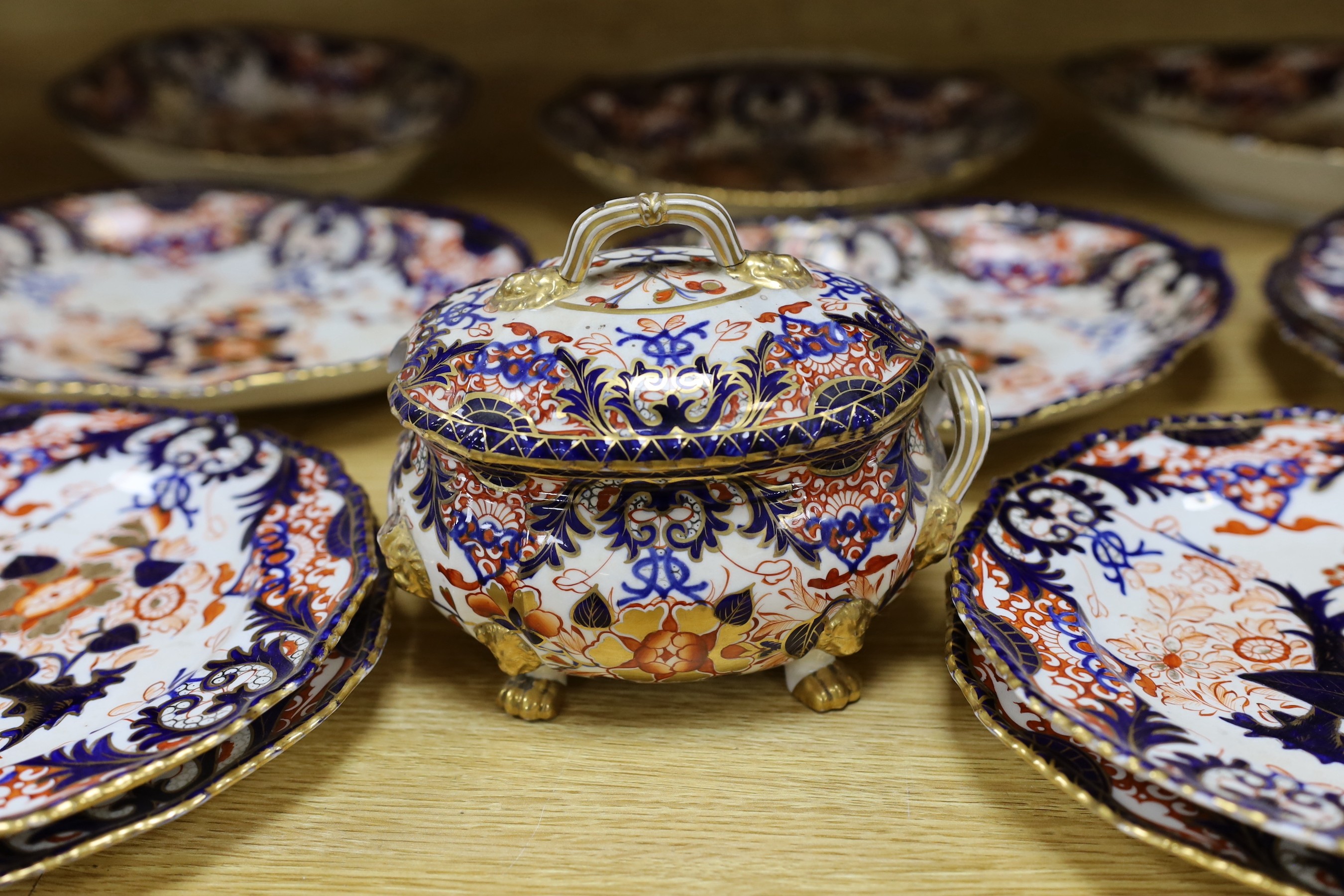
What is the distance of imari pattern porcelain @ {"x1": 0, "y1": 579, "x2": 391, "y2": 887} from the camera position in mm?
548

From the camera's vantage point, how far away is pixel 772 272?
654 mm

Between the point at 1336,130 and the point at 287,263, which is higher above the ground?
the point at 1336,130

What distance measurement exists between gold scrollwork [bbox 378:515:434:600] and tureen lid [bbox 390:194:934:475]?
0.08 m

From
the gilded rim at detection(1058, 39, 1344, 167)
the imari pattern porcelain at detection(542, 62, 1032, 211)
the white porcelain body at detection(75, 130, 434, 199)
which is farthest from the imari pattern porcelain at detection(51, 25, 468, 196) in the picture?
the gilded rim at detection(1058, 39, 1344, 167)

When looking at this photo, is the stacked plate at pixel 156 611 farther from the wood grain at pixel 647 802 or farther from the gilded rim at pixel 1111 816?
the gilded rim at pixel 1111 816

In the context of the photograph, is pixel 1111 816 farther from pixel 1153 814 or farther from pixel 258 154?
pixel 258 154

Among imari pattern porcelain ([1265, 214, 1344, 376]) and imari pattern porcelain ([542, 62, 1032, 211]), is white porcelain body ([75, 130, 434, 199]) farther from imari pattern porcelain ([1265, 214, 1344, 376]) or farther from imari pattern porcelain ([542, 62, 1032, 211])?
imari pattern porcelain ([1265, 214, 1344, 376])

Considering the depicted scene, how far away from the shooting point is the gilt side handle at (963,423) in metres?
0.67

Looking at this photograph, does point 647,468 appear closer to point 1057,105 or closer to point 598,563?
point 598,563

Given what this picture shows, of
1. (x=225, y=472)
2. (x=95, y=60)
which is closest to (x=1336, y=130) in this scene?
(x=225, y=472)

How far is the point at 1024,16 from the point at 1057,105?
0.49 feet

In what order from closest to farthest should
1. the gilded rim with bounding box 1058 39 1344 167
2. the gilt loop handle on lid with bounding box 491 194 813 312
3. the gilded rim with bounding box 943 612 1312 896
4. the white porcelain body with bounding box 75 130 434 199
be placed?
1. the gilded rim with bounding box 943 612 1312 896
2. the gilt loop handle on lid with bounding box 491 194 813 312
3. the gilded rim with bounding box 1058 39 1344 167
4. the white porcelain body with bounding box 75 130 434 199

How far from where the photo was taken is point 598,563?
60cm

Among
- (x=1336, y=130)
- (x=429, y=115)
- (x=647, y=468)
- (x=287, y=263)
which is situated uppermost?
(x=1336, y=130)
